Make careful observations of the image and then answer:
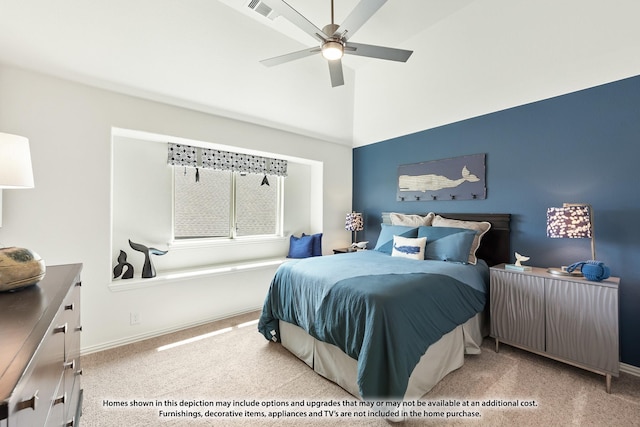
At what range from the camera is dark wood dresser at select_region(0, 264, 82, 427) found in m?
0.59

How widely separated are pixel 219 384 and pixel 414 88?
12.6 ft

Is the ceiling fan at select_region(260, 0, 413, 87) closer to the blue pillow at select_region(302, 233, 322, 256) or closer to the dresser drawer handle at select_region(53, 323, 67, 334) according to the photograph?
the dresser drawer handle at select_region(53, 323, 67, 334)

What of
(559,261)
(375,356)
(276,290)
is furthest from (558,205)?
(276,290)

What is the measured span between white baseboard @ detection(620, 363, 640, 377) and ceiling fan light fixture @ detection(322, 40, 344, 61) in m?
3.42

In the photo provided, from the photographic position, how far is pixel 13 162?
47.8 inches

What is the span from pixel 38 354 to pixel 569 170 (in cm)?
367

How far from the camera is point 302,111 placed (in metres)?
3.76

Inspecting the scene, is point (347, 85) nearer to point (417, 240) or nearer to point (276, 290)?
point (417, 240)

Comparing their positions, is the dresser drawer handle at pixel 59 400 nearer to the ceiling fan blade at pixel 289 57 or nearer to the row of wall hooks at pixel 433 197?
the ceiling fan blade at pixel 289 57

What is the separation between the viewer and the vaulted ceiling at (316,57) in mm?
2201

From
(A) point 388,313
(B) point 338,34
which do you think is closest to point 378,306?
(A) point 388,313

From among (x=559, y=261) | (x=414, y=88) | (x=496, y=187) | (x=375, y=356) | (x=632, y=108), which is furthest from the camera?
(x=414, y=88)

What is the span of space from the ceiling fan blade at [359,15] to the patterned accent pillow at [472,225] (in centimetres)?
227

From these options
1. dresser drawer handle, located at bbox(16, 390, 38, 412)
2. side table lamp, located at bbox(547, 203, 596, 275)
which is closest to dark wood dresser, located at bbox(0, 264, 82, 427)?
dresser drawer handle, located at bbox(16, 390, 38, 412)
